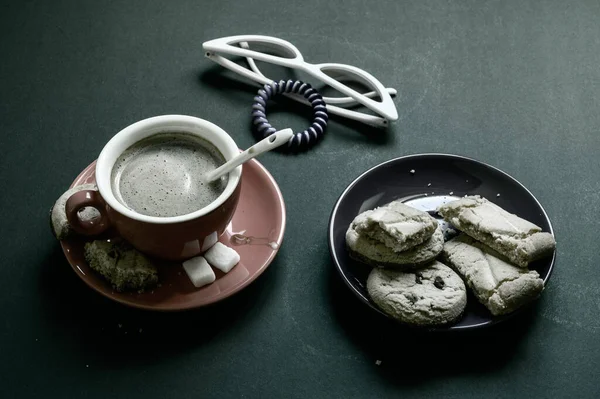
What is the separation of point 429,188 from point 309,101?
0.37 metres

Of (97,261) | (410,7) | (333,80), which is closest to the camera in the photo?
(97,261)

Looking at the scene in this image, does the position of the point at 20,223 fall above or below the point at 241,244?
below

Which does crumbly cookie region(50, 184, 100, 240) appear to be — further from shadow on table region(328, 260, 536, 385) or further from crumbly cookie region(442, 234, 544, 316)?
crumbly cookie region(442, 234, 544, 316)

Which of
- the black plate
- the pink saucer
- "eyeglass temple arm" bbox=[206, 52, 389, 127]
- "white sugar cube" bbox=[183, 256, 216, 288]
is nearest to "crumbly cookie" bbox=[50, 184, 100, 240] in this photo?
the pink saucer

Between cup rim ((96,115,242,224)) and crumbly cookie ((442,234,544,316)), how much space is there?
0.41 meters

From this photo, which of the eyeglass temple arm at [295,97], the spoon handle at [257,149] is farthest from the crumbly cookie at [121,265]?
the eyeglass temple arm at [295,97]

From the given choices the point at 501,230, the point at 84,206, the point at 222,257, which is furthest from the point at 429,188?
the point at 84,206

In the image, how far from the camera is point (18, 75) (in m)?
1.61

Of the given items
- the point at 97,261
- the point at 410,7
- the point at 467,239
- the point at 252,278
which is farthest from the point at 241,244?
the point at 410,7

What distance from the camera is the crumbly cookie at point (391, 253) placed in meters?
1.19

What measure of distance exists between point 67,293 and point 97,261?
0.45 feet

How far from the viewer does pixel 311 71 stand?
63.2 inches

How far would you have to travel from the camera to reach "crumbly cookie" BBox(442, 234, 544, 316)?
116cm

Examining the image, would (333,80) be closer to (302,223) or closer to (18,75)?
(302,223)
